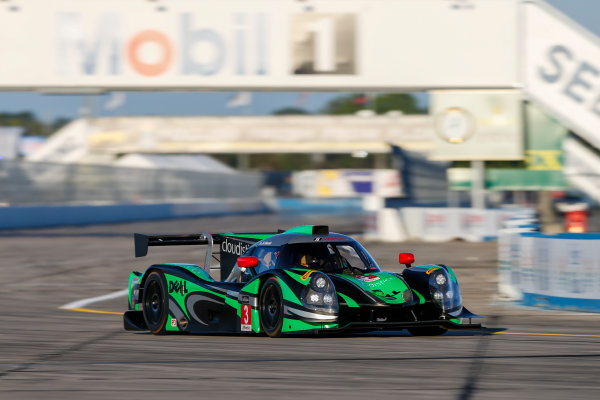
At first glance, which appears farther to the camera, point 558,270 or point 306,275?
point 558,270

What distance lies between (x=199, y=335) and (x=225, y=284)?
72 cm

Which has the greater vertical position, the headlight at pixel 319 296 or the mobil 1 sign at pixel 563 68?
the mobil 1 sign at pixel 563 68

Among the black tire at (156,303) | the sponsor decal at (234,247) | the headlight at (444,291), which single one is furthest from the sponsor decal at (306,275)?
the black tire at (156,303)

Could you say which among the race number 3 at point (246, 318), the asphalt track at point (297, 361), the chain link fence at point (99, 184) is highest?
the chain link fence at point (99, 184)

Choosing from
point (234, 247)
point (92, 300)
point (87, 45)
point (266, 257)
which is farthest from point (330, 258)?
point (87, 45)

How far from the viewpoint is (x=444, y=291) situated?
417 inches

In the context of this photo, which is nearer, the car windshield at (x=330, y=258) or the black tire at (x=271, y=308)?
the black tire at (x=271, y=308)

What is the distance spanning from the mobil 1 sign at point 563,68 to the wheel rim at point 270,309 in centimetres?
1575

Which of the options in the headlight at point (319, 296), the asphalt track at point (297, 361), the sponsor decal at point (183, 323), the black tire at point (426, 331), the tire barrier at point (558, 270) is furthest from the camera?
the tire barrier at point (558, 270)

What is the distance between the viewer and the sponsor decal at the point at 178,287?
11429 millimetres

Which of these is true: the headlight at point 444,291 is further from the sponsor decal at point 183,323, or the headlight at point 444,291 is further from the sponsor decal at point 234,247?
the sponsor decal at point 183,323

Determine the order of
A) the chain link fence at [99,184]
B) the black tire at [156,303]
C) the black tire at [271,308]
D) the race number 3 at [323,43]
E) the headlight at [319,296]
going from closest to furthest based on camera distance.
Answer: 1. the headlight at [319,296]
2. the black tire at [271,308]
3. the black tire at [156,303]
4. the race number 3 at [323,43]
5. the chain link fence at [99,184]

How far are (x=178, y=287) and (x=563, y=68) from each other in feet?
52.3

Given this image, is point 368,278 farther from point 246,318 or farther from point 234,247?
point 234,247
